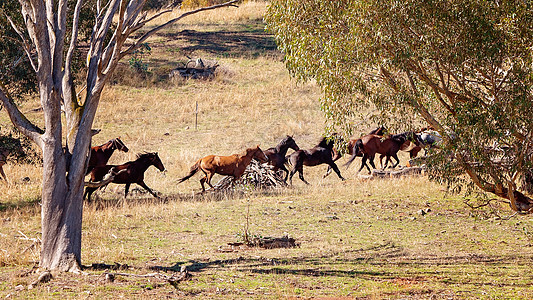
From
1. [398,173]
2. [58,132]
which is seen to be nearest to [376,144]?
[398,173]

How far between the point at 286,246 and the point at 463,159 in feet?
13.1

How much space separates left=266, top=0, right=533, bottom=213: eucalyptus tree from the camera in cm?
1066

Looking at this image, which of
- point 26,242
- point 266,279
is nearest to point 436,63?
point 266,279

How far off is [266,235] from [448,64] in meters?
5.40

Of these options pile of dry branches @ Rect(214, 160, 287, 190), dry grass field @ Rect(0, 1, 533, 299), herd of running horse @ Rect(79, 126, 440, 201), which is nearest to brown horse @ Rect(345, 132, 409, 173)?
herd of running horse @ Rect(79, 126, 440, 201)

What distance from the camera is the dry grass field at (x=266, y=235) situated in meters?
8.98

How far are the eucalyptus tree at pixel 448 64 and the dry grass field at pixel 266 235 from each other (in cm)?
189

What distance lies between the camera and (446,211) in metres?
16.4

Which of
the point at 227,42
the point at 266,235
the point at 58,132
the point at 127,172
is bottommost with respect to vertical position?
the point at 266,235

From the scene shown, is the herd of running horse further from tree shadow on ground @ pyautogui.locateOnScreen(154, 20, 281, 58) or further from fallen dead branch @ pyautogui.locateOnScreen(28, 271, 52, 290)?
tree shadow on ground @ pyautogui.locateOnScreen(154, 20, 281, 58)

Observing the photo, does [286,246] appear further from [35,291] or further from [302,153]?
[302,153]

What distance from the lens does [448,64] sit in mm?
11758

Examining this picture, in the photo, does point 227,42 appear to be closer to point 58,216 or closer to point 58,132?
point 58,132

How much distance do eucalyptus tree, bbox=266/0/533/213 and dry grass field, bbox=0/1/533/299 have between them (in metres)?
1.89
